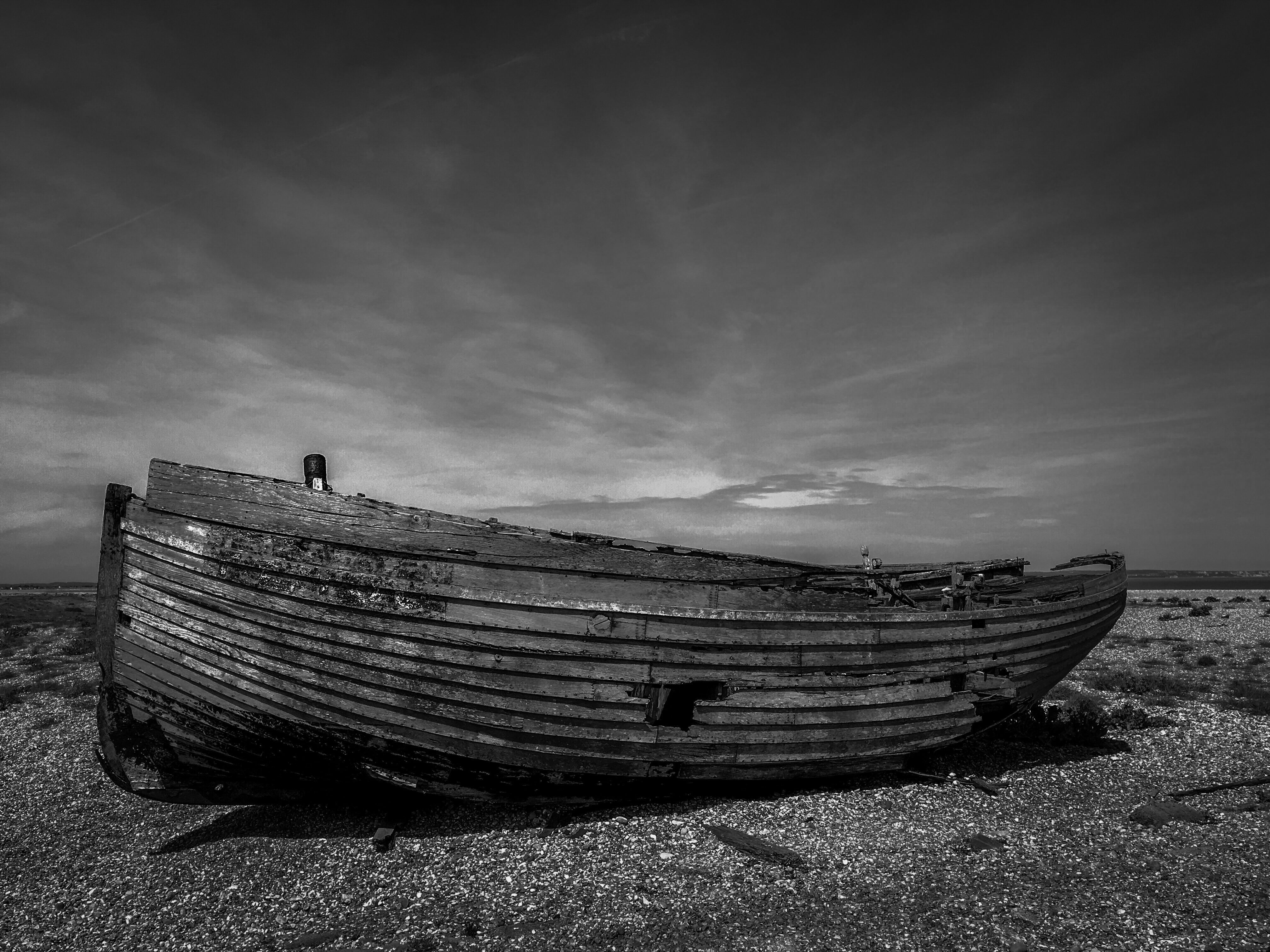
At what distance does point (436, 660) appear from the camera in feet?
25.6

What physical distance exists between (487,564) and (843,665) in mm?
4910

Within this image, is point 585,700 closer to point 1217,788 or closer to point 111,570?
point 111,570

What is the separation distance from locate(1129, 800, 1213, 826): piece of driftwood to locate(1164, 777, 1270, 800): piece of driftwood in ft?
1.75

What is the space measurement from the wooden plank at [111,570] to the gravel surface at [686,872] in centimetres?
271

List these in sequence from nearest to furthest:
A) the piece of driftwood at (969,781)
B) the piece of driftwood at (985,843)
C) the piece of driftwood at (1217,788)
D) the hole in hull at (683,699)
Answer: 1. the piece of driftwood at (985,843)
2. the hole in hull at (683,699)
3. the piece of driftwood at (1217,788)
4. the piece of driftwood at (969,781)

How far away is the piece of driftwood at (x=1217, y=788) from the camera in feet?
30.3

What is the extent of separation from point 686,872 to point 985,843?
145 inches

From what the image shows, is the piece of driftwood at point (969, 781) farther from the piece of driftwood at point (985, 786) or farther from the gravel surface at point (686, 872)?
the gravel surface at point (686, 872)

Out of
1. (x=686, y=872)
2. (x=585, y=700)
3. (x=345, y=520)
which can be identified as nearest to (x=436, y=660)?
(x=585, y=700)

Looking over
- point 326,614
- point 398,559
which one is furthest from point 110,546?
point 398,559

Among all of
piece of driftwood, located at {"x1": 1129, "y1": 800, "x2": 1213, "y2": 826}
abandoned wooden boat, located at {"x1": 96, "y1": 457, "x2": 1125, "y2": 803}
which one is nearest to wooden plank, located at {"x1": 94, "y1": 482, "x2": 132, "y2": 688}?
abandoned wooden boat, located at {"x1": 96, "y1": 457, "x2": 1125, "y2": 803}

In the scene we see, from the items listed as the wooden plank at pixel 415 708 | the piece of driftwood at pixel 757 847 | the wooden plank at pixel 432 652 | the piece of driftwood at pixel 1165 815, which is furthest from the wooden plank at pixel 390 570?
the piece of driftwood at pixel 1165 815

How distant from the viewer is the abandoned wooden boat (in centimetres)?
787

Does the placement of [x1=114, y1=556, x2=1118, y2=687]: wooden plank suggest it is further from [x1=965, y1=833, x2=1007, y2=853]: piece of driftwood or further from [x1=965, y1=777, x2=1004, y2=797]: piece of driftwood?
[x1=965, y1=777, x2=1004, y2=797]: piece of driftwood
